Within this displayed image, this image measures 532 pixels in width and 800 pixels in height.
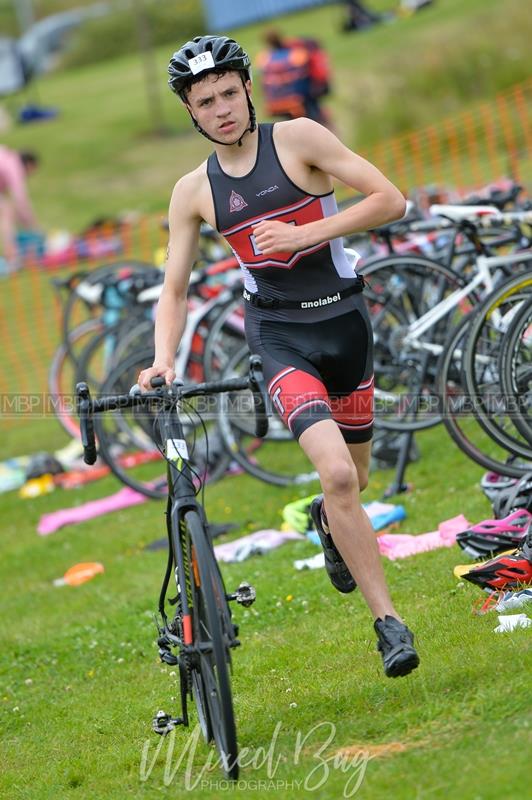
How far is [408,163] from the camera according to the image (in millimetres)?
18516

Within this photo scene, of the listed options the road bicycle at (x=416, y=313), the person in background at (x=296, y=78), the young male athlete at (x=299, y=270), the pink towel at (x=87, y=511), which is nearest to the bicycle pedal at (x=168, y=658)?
the young male athlete at (x=299, y=270)

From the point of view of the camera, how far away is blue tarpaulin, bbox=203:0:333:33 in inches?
1577

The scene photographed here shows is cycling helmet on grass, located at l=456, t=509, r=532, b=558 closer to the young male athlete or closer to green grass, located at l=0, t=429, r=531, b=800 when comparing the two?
green grass, located at l=0, t=429, r=531, b=800

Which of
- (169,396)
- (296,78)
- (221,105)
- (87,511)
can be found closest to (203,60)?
(221,105)

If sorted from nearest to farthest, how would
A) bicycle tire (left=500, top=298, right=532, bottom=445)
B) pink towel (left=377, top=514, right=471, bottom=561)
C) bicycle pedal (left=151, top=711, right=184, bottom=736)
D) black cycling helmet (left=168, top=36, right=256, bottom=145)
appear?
1. bicycle pedal (left=151, top=711, right=184, bottom=736)
2. black cycling helmet (left=168, top=36, right=256, bottom=145)
3. bicycle tire (left=500, top=298, right=532, bottom=445)
4. pink towel (left=377, top=514, right=471, bottom=561)

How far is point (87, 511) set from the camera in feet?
35.8

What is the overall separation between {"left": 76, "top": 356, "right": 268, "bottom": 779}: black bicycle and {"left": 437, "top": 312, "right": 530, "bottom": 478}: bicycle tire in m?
2.63

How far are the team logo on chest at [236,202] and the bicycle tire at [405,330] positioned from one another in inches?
113

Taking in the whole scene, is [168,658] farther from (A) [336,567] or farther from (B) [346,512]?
(A) [336,567]

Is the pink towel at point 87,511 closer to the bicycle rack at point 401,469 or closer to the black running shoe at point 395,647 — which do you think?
the bicycle rack at point 401,469

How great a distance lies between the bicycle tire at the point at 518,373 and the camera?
716 centimetres

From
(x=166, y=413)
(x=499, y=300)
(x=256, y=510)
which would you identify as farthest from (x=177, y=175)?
(x=166, y=413)

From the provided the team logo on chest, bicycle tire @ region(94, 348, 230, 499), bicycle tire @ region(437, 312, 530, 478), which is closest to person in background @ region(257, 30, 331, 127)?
bicycle tire @ region(94, 348, 230, 499)

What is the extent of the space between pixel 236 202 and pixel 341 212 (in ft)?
1.57
